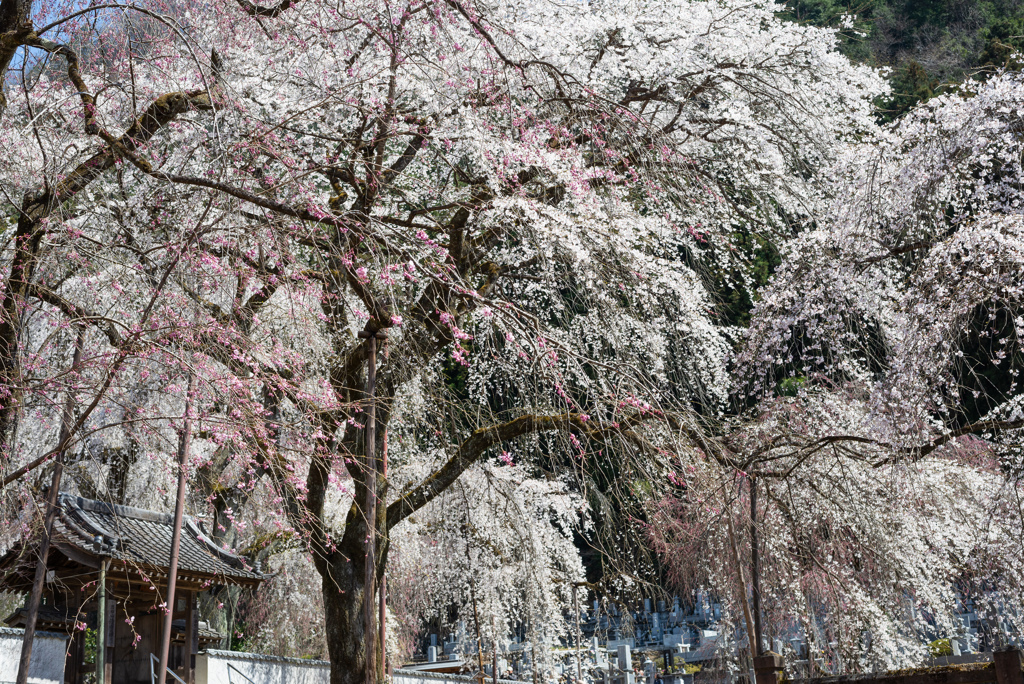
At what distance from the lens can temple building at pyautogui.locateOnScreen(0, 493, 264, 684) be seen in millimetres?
9398

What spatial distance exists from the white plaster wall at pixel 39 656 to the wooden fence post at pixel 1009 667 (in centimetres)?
920

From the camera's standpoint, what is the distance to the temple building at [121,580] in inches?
370

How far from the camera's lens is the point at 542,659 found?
1363 cm

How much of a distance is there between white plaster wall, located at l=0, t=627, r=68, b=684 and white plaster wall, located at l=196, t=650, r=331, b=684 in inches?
71.1

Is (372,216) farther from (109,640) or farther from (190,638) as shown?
(190,638)

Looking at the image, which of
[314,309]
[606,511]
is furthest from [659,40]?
[606,511]

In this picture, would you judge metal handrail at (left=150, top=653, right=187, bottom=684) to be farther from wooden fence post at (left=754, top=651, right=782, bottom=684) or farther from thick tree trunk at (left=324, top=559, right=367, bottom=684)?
wooden fence post at (left=754, top=651, right=782, bottom=684)

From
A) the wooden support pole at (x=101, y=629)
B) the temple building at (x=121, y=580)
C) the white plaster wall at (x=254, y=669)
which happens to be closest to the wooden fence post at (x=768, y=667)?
the temple building at (x=121, y=580)

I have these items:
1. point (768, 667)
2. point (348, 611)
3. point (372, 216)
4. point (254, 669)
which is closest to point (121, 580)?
point (254, 669)

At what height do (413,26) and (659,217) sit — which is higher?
(413,26)

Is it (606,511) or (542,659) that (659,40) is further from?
(542,659)

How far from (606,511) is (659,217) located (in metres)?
4.67

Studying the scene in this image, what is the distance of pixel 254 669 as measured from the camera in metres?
11.6

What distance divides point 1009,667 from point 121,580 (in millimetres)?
9563
